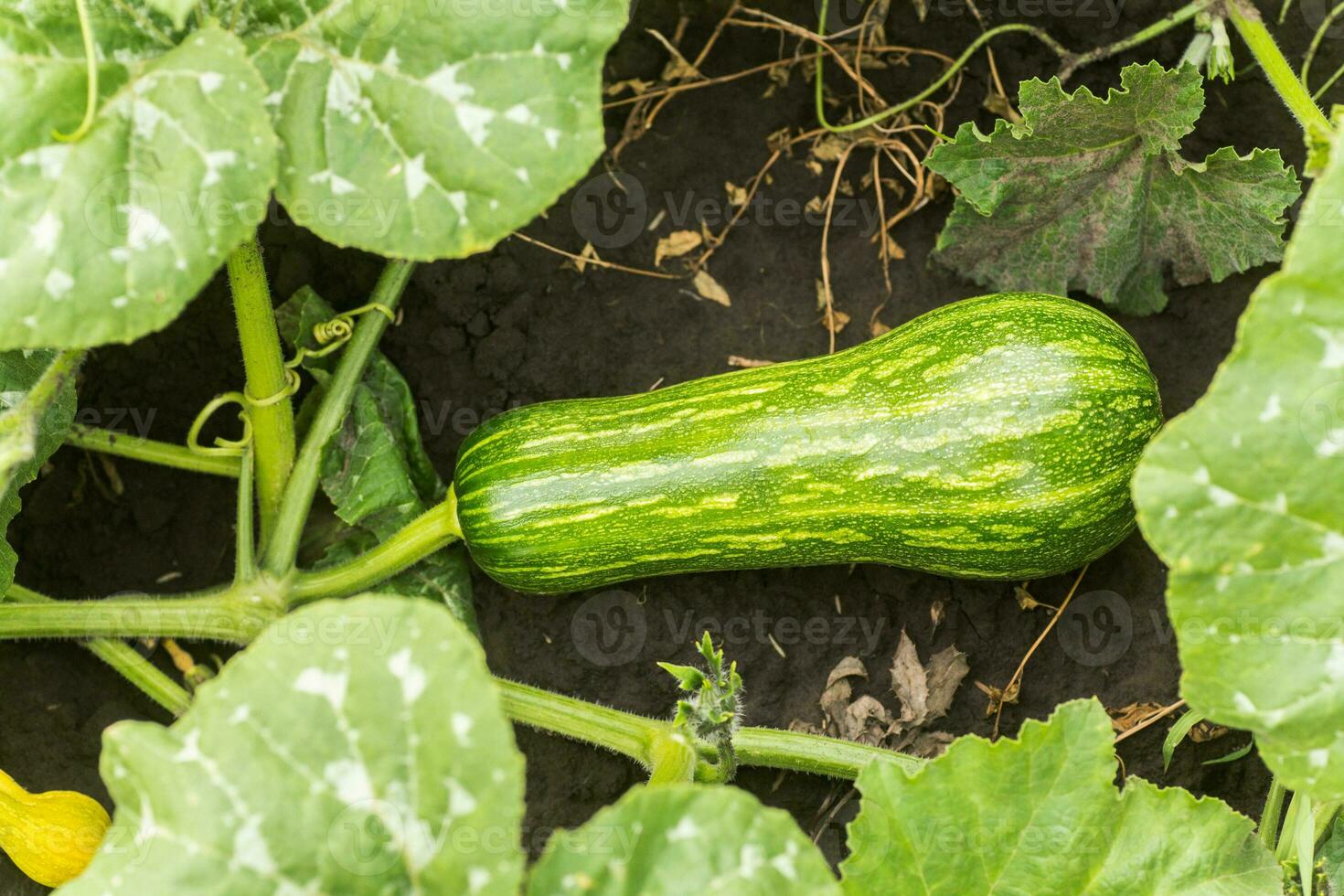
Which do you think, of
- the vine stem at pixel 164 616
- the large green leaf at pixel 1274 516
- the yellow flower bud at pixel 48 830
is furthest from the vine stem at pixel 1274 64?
the yellow flower bud at pixel 48 830

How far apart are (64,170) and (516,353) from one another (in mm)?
1418

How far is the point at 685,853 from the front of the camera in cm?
199

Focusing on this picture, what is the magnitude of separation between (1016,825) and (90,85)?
6.98 feet

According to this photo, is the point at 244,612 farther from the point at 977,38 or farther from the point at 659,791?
the point at 977,38

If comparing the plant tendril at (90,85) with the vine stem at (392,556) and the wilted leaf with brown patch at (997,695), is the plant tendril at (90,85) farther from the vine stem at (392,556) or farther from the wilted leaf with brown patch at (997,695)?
the wilted leaf with brown patch at (997,695)

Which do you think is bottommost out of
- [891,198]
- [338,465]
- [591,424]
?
[338,465]

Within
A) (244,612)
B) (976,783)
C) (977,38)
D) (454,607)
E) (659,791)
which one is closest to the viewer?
(659,791)

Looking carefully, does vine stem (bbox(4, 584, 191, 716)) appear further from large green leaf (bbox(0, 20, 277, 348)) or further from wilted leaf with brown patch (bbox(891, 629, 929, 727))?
wilted leaf with brown patch (bbox(891, 629, 929, 727))

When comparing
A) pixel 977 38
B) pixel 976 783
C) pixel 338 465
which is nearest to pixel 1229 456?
pixel 976 783

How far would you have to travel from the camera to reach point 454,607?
10.5 ft

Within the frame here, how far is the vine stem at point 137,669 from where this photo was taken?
2.98m

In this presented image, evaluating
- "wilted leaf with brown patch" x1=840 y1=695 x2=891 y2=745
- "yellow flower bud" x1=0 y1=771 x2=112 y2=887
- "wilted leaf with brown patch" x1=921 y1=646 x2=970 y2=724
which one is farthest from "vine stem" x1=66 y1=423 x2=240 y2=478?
"wilted leaf with brown patch" x1=921 y1=646 x2=970 y2=724

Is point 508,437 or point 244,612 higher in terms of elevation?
point 508,437

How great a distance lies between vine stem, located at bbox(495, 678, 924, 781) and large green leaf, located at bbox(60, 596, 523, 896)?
0.91 m
